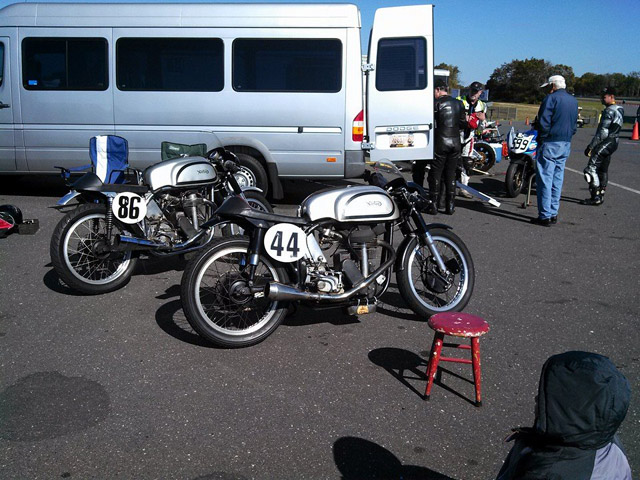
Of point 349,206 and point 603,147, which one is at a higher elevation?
point 603,147

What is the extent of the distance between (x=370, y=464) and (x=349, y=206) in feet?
6.33

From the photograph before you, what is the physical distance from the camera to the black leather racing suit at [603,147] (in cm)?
1055

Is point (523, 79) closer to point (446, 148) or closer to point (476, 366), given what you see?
point (446, 148)

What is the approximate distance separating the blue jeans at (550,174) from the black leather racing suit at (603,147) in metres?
1.96

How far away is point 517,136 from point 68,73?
23.3 feet

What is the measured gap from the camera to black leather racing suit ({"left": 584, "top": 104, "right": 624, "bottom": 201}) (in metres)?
10.5

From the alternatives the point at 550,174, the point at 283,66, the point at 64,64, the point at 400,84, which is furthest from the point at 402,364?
the point at 64,64

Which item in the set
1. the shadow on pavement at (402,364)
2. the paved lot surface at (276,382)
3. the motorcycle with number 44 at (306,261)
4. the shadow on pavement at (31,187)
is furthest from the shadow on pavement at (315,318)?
the shadow on pavement at (31,187)

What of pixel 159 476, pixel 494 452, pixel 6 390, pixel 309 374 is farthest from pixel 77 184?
pixel 494 452

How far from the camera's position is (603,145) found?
10641 millimetres

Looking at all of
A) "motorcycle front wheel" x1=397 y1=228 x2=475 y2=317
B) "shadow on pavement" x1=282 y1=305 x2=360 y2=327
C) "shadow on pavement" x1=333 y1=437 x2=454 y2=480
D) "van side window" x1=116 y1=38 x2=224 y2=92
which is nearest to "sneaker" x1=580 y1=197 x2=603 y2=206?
"van side window" x1=116 y1=38 x2=224 y2=92

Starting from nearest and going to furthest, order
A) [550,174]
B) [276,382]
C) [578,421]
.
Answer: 1. [578,421]
2. [276,382]
3. [550,174]

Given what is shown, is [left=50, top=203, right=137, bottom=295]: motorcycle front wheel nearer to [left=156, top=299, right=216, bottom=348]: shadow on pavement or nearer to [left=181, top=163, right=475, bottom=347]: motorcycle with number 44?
[left=156, top=299, right=216, bottom=348]: shadow on pavement

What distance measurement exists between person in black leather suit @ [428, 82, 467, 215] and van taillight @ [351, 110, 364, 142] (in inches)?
44.4
